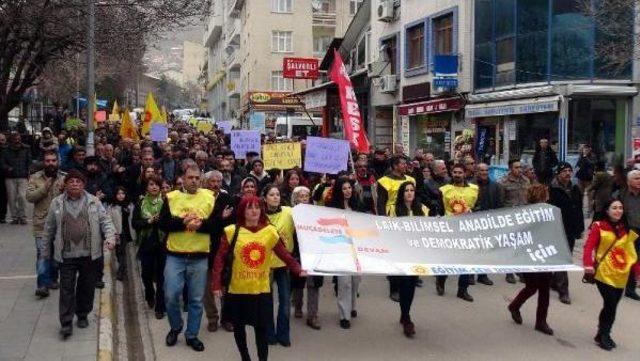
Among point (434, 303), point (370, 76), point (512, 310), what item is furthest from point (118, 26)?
point (370, 76)

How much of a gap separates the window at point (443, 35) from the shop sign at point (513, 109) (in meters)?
3.12

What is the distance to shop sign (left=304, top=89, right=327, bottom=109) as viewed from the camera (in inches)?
1303

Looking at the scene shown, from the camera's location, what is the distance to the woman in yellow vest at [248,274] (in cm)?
621

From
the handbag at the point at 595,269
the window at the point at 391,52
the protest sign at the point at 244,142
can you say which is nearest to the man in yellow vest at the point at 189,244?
the handbag at the point at 595,269

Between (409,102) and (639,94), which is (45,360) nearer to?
(639,94)

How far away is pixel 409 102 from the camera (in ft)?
94.2

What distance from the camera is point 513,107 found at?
21875 millimetres

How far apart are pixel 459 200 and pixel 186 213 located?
3983 millimetres

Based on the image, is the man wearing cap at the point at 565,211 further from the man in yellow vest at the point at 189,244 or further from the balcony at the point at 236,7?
the balcony at the point at 236,7

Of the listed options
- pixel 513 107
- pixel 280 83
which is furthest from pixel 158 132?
pixel 280 83

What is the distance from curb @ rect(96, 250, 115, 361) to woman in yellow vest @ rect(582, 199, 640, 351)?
471 centimetres

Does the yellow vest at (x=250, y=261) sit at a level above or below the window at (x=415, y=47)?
below

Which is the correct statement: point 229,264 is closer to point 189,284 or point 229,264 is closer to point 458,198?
point 189,284

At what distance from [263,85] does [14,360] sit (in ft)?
165
